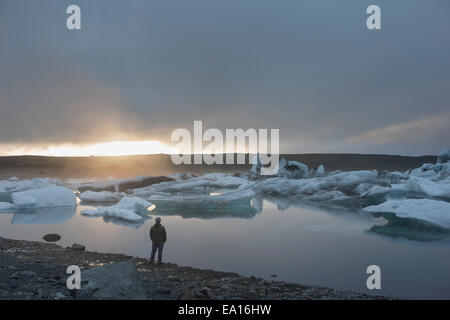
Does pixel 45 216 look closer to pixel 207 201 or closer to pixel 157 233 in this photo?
pixel 207 201

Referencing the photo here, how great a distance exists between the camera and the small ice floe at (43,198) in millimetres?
17028

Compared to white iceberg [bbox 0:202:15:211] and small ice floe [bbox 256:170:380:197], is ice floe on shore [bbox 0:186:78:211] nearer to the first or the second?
white iceberg [bbox 0:202:15:211]

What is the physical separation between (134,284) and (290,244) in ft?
23.0

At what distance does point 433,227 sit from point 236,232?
704 cm

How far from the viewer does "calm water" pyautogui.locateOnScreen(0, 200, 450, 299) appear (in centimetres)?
691

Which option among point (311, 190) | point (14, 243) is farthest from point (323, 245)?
point (311, 190)

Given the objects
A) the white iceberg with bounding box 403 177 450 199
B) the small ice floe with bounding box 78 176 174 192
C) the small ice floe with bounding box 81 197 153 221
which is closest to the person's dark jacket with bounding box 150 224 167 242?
the small ice floe with bounding box 81 197 153 221

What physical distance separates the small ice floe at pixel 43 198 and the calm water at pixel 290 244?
4.04 feet

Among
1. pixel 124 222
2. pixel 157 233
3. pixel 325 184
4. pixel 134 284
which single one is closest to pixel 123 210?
pixel 124 222

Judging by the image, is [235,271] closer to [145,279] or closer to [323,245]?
[145,279]

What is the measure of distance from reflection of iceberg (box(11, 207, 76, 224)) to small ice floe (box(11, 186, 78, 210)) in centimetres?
38

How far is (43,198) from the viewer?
59.5ft

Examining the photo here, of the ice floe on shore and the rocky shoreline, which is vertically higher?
the rocky shoreline

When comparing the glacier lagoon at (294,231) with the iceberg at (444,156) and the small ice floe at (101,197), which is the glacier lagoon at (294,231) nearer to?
the small ice floe at (101,197)
